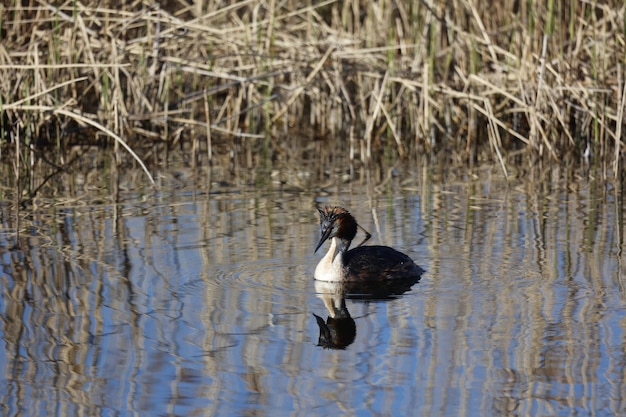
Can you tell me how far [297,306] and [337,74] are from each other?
5741 mm

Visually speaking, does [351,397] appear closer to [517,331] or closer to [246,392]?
[246,392]

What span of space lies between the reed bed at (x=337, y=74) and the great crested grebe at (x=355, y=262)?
347cm

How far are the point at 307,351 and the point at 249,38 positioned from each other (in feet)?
22.8

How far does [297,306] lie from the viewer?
573 centimetres

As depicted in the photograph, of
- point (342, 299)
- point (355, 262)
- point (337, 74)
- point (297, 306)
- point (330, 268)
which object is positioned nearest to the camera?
point (297, 306)

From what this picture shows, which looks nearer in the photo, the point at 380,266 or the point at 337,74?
the point at 380,266

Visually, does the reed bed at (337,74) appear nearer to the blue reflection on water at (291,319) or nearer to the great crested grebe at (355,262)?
the blue reflection on water at (291,319)

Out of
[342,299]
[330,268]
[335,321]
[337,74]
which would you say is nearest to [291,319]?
[335,321]

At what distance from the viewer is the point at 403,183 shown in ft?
31.1

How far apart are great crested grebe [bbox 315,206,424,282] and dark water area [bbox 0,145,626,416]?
0.42 ft

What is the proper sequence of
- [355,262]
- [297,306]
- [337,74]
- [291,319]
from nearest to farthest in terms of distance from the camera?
[291,319], [297,306], [355,262], [337,74]

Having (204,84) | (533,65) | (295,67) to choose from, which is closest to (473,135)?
(533,65)

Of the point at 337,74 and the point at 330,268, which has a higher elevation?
the point at 337,74

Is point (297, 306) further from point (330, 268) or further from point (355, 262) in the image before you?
point (355, 262)
